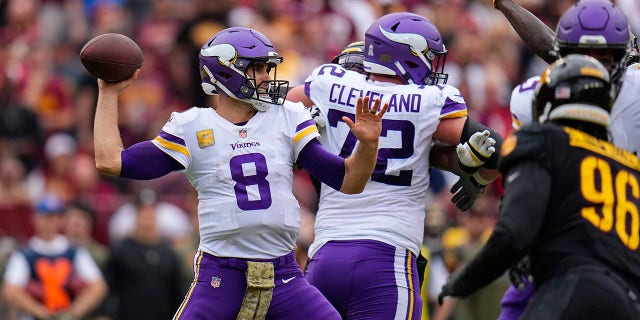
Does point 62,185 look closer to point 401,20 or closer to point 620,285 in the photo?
point 401,20

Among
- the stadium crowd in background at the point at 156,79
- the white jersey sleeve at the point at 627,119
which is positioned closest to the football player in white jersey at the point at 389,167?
the white jersey sleeve at the point at 627,119

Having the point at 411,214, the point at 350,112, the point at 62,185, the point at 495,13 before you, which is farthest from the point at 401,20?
the point at 495,13

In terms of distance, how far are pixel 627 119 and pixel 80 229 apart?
24.6 feet

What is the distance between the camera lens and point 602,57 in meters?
6.51

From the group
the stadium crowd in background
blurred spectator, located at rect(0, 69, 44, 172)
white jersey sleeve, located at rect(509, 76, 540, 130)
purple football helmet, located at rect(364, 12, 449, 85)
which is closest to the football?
purple football helmet, located at rect(364, 12, 449, 85)

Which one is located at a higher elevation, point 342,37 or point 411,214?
point 411,214

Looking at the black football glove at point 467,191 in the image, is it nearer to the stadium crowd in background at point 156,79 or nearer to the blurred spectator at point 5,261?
the stadium crowd in background at point 156,79

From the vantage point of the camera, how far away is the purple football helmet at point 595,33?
645 cm

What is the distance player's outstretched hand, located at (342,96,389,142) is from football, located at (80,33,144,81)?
116 centimetres

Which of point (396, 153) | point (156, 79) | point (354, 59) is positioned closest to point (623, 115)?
point (396, 153)

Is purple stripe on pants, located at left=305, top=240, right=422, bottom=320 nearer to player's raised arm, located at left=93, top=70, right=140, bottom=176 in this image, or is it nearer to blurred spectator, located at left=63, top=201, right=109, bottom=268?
player's raised arm, located at left=93, top=70, right=140, bottom=176

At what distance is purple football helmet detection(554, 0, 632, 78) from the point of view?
6445 mm

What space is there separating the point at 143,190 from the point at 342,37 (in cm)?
394

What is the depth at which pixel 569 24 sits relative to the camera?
21.3ft
